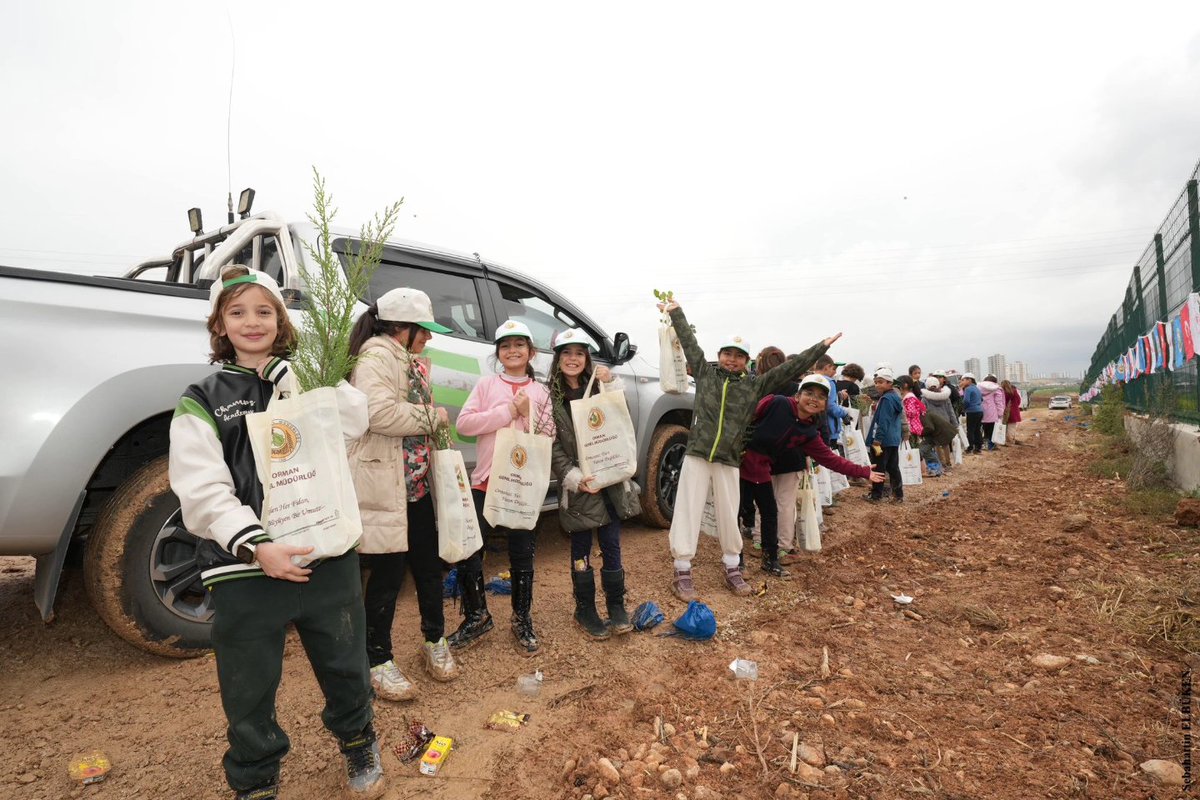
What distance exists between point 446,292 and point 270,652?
2.73 meters

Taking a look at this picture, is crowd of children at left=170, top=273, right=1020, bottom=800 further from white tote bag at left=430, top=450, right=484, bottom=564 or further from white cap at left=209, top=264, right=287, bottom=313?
A: white tote bag at left=430, top=450, right=484, bottom=564

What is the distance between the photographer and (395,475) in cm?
248

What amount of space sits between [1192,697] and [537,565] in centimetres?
349

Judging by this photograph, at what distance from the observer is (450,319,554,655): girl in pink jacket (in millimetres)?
3016

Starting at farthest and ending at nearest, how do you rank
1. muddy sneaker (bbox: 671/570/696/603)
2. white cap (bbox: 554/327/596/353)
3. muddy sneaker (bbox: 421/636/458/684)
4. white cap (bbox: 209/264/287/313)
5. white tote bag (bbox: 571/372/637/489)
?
→ 1. muddy sneaker (bbox: 671/570/696/603)
2. white cap (bbox: 554/327/596/353)
3. white tote bag (bbox: 571/372/637/489)
4. muddy sneaker (bbox: 421/636/458/684)
5. white cap (bbox: 209/264/287/313)

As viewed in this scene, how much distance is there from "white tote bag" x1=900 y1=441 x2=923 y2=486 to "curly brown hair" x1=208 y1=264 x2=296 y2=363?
281 inches

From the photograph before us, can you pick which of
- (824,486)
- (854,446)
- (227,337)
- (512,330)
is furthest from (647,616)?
(854,446)

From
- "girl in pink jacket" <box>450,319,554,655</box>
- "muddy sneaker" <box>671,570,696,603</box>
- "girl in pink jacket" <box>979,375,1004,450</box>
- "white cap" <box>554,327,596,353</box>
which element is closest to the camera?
"girl in pink jacket" <box>450,319,554,655</box>

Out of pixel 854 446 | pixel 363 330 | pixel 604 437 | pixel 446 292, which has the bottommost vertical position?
pixel 854 446

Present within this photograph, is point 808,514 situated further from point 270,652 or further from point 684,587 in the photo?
point 270,652

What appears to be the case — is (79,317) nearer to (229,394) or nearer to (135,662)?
(229,394)

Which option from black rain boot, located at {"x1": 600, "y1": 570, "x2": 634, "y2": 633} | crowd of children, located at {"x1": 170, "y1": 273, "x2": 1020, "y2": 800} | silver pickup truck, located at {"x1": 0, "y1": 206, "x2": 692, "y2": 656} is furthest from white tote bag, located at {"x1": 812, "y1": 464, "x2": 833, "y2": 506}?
silver pickup truck, located at {"x1": 0, "y1": 206, "x2": 692, "y2": 656}

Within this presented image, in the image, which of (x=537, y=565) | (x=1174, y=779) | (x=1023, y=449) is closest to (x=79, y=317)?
(x=537, y=565)

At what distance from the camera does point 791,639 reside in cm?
314
